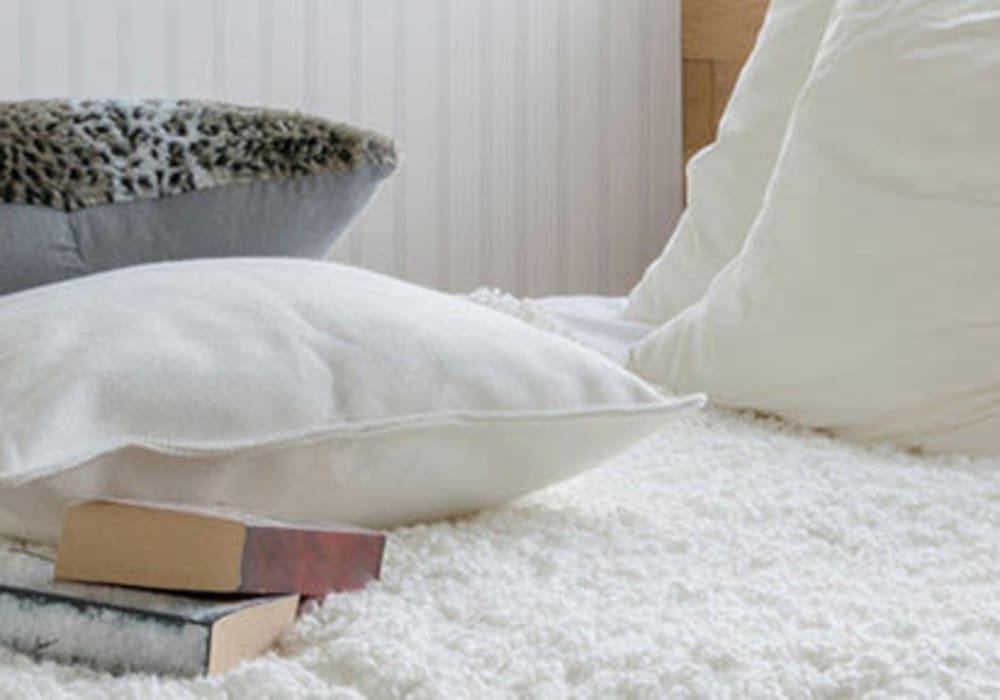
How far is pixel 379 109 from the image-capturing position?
2242 millimetres

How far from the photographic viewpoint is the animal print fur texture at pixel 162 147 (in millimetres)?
1236

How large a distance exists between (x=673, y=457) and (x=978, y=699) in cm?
50

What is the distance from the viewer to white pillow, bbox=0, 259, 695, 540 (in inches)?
28.5

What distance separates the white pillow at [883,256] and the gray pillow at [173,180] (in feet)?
1.07

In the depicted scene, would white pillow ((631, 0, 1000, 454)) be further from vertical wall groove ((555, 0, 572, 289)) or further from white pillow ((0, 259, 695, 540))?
vertical wall groove ((555, 0, 572, 289))

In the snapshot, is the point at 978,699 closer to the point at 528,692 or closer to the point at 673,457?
the point at 528,692

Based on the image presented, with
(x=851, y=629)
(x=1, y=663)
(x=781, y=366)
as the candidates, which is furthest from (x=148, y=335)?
(x=781, y=366)

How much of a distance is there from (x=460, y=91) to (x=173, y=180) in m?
1.11

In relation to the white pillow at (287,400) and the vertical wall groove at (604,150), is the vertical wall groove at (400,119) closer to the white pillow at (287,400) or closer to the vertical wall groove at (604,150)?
the vertical wall groove at (604,150)

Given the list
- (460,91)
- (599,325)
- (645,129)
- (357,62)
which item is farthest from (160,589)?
(645,129)

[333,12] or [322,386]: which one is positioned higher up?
[333,12]

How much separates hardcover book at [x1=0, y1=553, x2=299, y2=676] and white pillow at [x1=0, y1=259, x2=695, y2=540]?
3.3 inches

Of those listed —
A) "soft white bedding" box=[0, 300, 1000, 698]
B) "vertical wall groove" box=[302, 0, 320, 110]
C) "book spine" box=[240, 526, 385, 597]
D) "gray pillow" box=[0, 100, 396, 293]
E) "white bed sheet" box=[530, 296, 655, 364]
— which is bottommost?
"white bed sheet" box=[530, 296, 655, 364]

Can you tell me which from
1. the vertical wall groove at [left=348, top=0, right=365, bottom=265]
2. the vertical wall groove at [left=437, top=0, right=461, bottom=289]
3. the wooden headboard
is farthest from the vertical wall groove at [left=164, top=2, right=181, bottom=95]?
the wooden headboard
